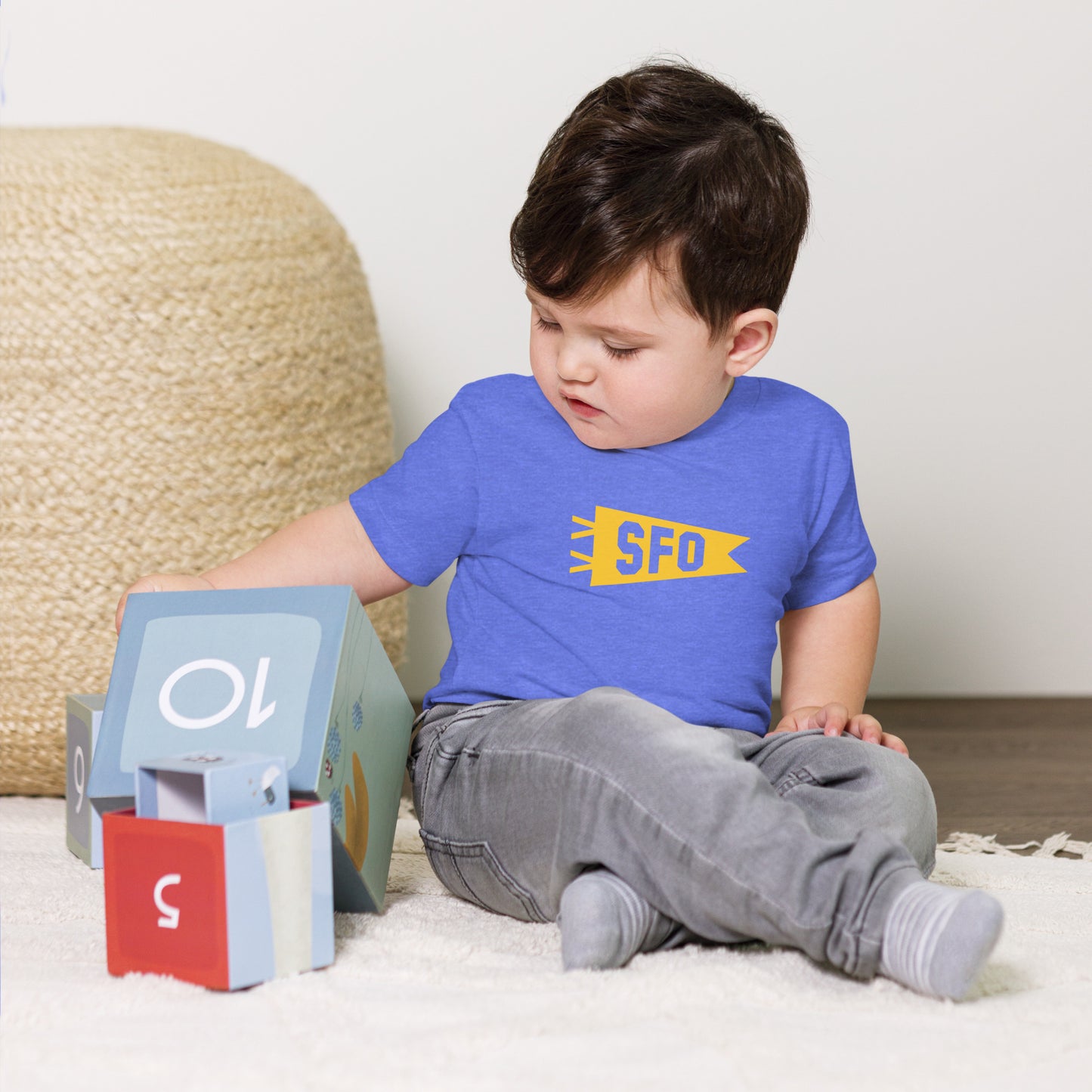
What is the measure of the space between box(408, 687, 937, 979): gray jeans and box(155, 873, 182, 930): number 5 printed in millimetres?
222

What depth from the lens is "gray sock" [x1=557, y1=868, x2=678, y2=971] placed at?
0.70m

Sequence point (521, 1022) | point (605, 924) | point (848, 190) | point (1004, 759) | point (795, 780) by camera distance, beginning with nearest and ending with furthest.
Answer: point (521, 1022) < point (605, 924) < point (795, 780) < point (1004, 759) < point (848, 190)

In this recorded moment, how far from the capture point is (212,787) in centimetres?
66

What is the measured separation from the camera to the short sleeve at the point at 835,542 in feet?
3.25

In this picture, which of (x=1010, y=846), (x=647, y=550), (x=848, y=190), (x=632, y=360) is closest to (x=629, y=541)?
(x=647, y=550)

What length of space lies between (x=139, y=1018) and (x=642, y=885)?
278mm

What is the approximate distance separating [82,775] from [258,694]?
38cm

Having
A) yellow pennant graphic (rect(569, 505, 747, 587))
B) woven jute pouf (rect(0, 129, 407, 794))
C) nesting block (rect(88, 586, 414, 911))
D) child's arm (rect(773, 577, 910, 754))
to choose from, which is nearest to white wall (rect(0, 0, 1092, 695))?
woven jute pouf (rect(0, 129, 407, 794))

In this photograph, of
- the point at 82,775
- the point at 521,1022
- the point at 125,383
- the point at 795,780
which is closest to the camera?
the point at 521,1022

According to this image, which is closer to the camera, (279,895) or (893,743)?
(279,895)

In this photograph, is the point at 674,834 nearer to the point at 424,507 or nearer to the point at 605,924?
the point at 605,924

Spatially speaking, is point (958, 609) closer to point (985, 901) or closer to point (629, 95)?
point (629, 95)

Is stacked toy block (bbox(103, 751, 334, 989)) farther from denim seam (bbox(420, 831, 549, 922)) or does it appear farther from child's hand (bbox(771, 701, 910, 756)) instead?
child's hand (bbox(771, 701, 910, 756))

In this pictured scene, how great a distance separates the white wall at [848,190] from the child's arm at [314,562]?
0.81 m
